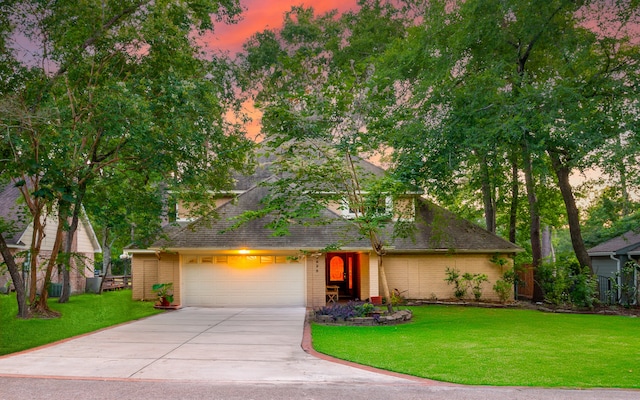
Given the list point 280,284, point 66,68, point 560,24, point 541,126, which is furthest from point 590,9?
point 66,68

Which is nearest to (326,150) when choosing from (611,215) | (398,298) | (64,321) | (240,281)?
(240,281)

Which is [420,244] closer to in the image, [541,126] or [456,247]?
[456,247]

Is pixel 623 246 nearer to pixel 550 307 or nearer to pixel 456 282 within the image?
pixel 550 307

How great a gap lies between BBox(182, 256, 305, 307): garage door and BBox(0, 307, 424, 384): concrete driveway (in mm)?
5401

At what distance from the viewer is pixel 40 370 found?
823 cm

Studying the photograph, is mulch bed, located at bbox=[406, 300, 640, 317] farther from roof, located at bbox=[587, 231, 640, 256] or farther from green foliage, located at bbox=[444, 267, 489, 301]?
roof, located at bbox=[587, 231, 640, 256]

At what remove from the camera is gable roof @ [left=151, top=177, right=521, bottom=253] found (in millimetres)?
19172

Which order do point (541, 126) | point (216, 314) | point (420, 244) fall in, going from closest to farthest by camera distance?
1. point (541, 126)
2. point (216, 314)
3. point (420, 244)

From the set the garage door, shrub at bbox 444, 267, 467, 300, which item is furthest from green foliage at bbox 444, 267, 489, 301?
the garage door

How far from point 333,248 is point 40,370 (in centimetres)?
929

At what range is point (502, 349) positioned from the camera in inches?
397

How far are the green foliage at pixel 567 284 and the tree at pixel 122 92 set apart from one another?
13.2 m

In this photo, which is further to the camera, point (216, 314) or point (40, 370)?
point (216, 314)

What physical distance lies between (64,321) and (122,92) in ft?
23.6
